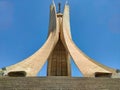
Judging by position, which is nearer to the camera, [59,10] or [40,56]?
[40,56]

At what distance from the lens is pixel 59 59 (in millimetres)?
14023

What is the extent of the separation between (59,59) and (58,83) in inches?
291

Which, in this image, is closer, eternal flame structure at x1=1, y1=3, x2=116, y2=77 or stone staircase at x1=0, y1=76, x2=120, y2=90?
stone staircase at x1=0, y1=76, x2=120, y2=90

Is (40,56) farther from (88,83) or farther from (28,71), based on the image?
(88,83)

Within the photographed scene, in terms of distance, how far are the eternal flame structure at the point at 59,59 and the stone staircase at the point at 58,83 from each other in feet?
7.78

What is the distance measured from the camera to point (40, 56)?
1066 cm

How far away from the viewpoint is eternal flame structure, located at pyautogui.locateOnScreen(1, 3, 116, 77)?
9430 millimetres

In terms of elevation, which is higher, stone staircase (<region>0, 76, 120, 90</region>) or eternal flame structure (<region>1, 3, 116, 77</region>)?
eternal flame structure (<region>1, 3, 116, 77</region>)

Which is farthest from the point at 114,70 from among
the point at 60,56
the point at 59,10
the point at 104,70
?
the point at 59,10

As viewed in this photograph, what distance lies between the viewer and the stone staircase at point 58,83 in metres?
6.43

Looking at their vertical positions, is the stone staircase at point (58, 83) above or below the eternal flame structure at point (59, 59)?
below

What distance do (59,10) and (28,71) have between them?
6.22 metres

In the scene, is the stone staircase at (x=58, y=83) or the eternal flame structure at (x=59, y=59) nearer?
the stone staircase at (x=58, y=83)

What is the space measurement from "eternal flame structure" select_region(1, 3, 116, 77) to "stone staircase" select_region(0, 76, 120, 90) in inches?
93.3
